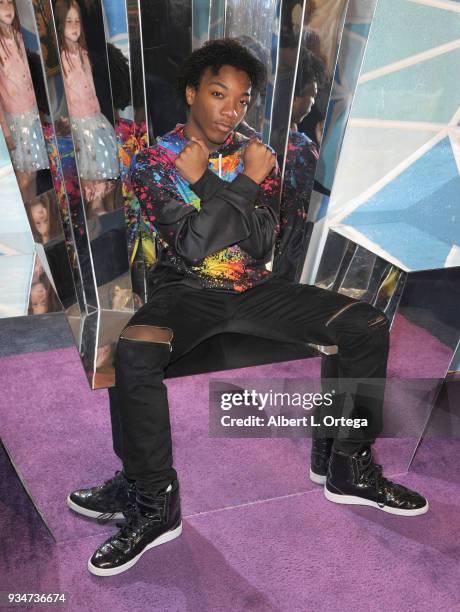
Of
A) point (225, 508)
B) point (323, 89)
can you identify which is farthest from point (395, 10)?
point (225, 508)

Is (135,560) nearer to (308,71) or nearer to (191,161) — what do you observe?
(191,161)

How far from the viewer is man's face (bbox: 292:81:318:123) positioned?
1.93 meters

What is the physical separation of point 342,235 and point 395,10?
0.74 metres

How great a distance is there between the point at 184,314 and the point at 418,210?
3.72ft

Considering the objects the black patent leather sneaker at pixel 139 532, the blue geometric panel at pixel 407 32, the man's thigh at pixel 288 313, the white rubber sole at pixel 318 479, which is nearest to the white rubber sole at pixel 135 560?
the black patent leather sneaker at pixel 139 532

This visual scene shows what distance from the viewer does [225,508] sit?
1715 mm

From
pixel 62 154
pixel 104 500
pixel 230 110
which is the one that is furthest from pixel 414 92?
pixel 104 500

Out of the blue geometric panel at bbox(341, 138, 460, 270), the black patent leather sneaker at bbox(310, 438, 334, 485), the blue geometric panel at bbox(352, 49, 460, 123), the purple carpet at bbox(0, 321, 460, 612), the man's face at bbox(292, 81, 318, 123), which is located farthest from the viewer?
the blue geometric panel at bbox(341, 138, 460, 270)

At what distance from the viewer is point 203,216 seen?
1562mm

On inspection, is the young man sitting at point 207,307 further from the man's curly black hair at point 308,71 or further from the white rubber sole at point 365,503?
the man's curly black hair at point 308,71

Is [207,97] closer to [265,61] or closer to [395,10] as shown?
[265,61]

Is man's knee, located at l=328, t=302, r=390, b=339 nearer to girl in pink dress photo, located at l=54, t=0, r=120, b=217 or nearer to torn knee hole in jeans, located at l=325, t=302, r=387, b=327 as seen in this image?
torn knee hole in jeans, located at l=325, t=302, r=387, b=327

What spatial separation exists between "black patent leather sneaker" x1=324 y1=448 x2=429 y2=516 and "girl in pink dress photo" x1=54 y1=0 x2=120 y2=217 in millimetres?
1041

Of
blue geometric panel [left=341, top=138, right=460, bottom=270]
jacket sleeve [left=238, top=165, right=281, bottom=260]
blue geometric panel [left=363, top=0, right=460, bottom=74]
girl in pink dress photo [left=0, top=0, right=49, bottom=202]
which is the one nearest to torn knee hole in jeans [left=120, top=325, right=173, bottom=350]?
jacket sleeve [left=238, top=165, right=281, bottom=260]
